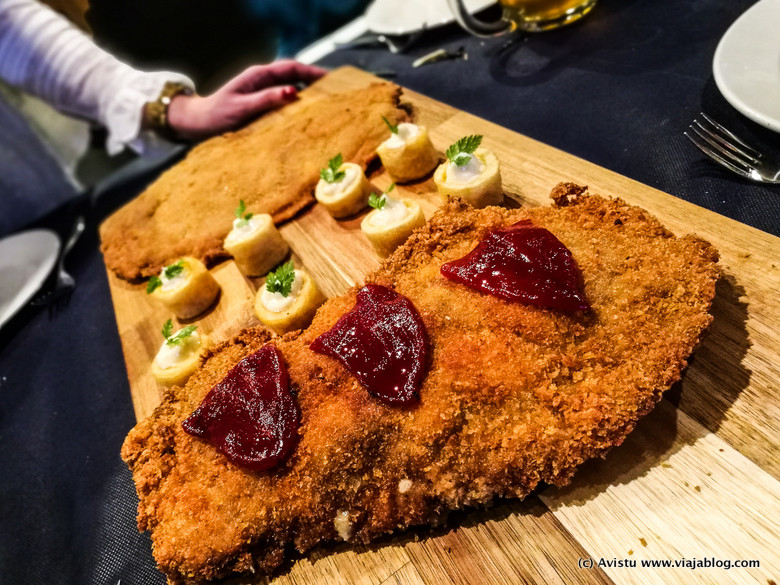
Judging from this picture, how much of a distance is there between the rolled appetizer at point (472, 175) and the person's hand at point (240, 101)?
2.97 metres

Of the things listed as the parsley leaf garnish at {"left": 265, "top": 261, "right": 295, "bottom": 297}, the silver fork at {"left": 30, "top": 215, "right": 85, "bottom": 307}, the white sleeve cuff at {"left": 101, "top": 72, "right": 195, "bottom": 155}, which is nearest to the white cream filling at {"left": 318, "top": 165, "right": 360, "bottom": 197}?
the parsley leaf garnish at {"left": 265, "top": 261, "right": 295, "bottom": 297}

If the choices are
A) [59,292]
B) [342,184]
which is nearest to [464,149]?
[342,184]

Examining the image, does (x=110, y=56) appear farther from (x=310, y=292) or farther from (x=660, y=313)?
(x=660, y=313)

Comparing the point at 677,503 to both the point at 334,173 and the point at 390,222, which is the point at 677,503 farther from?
the point at 334,173

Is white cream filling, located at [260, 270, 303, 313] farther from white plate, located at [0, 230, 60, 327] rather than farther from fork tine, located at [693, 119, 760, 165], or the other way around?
white plate, located at [0, 230, 60, 327]

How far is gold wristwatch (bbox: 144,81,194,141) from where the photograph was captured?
5.96m

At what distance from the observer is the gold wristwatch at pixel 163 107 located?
19.6ft

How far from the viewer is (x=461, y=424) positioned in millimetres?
2297

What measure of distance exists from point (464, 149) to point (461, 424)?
1874mm

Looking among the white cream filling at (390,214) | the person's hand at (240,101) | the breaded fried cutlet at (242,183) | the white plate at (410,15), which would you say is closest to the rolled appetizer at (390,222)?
the white cream filling at (390,214)

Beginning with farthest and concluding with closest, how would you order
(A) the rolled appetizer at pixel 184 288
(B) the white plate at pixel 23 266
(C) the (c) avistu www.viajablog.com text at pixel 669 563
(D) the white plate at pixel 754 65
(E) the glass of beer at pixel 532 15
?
(B) the white plate at pixel 23 266
(E) the glass of beer at pixel 532 15
(A) the rolled appetizer at pixel 184 288
(D) the white plate at pixel 754 65
(C) the (c) avistu www.viajablog.com text at pixel 669 563

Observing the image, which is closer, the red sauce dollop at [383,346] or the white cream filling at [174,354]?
the red sauce dollop at [383,346]

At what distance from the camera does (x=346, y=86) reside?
17.5ft

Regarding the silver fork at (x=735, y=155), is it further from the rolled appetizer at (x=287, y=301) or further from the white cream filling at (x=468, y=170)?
the rolled appetizer at (x=287, y=301)
